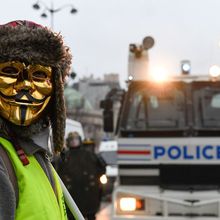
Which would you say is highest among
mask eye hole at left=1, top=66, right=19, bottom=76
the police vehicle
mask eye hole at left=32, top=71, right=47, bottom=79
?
mask eye hole at left=1, top=66, right=19, bottom=76

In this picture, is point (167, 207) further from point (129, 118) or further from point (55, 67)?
point (55, 67)

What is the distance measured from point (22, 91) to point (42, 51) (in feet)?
0.56

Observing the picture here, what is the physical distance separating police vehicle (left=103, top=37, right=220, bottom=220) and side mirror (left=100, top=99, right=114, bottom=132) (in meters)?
0.31

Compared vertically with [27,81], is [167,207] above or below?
below

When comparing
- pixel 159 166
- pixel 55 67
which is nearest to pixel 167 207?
pixel 159 166

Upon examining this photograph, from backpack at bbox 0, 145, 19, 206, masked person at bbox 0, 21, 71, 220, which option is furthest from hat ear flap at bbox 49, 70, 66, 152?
backpack at bbox 0, 145, 19, 206

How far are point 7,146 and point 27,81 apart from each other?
0.81 ft

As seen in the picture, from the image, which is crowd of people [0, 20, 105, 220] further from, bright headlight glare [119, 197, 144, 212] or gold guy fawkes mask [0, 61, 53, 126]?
bright headlight glare [119, 197, 144, 212]

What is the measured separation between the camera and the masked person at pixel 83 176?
8.34 metres

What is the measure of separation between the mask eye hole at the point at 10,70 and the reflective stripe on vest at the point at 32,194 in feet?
0.77

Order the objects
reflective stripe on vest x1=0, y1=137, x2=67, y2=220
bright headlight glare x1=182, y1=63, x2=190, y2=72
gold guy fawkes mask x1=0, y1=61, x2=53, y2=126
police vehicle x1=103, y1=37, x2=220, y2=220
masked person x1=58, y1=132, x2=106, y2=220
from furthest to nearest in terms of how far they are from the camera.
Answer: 1. masked person x1=58, y1=132, x2=106, y2=220
2. bright headlight glare x1=182, y1=63, x2=190, y2=72
3. police vehicle x1=103, y1=37, x2=220, y2=220
4. gold guy fawkes mask x1=0, y1=61, x2=53, y2=126
5. reflective stripe on vest x1=0, y1=137, x2=67, y2=220

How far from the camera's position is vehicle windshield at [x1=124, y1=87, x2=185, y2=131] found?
731 cm

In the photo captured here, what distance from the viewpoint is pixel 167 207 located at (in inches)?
280

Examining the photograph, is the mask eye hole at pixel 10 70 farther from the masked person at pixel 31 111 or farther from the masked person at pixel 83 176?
the masked person at pixel 83 176
